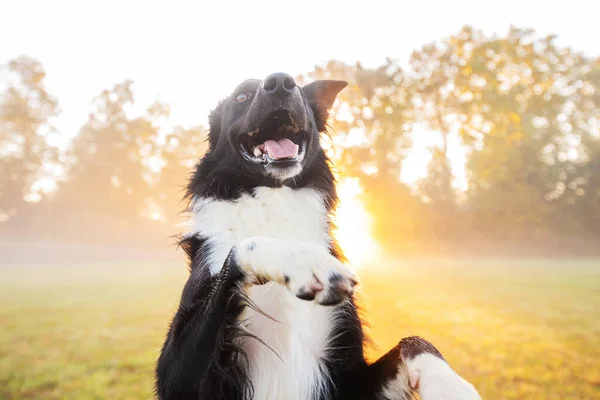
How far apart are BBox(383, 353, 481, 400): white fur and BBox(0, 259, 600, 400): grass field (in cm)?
54

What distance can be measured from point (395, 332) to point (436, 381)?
6.86 metres

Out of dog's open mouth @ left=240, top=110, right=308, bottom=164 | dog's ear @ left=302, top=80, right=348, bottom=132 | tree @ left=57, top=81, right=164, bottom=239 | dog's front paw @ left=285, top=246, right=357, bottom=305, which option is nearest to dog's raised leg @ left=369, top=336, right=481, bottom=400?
dog's front paw @ left=285, top=246, right=357, bottom=305

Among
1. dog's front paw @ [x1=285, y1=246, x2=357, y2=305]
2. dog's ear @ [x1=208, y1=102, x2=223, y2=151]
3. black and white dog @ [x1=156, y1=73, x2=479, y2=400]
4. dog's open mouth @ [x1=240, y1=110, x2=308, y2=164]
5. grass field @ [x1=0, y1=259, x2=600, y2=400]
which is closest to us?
dog's front paw @ [x1=285, y1=246, x2=357, y2=305]

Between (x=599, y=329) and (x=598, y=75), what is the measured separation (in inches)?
1168

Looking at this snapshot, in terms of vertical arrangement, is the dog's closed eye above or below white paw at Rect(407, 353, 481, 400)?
above

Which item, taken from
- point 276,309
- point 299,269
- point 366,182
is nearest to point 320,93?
point 276,309

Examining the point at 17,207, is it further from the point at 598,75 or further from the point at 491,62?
the point at 598,75

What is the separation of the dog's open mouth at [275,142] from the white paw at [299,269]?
3.49 ft

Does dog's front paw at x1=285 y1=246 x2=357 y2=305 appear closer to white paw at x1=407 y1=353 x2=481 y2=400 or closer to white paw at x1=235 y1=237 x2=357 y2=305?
white paw at x1=235 y1=237 x2=357 y2=305

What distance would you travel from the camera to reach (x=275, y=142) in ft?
11.1

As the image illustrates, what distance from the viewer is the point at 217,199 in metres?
3.23

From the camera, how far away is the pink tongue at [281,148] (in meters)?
3.22

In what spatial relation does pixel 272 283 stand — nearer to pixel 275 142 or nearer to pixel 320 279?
pixel 320 279

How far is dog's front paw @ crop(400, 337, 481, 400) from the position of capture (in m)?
2.32
